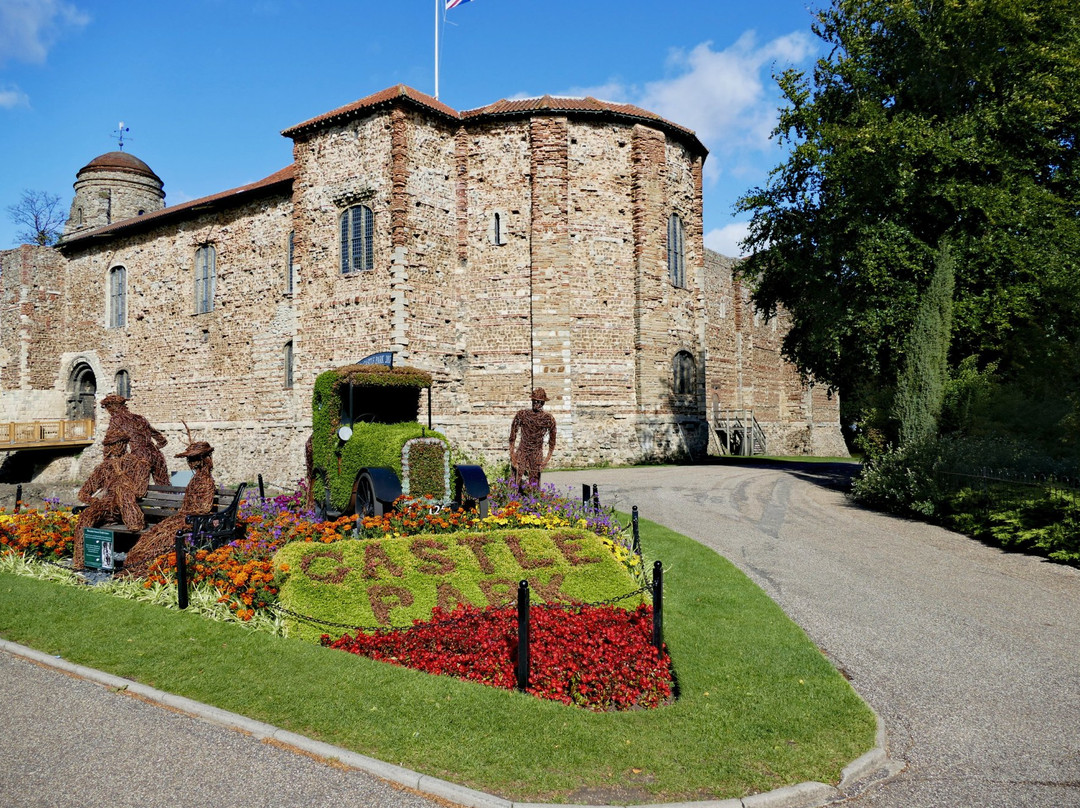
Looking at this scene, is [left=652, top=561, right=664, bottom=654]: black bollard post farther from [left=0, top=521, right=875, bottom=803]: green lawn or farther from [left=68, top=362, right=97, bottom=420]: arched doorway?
[left=68, top=362, right=97, bottom=420]: arched doorway

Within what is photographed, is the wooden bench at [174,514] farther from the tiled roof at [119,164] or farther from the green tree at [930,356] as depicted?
the tiled roof at [119,164]

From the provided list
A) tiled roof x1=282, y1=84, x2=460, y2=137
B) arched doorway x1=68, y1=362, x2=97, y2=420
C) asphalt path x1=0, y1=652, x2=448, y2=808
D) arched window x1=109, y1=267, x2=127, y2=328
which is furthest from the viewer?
arched doorway x1=68, y1=362, x2=97, y2=420

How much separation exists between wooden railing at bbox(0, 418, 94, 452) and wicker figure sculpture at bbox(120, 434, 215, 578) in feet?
88.2

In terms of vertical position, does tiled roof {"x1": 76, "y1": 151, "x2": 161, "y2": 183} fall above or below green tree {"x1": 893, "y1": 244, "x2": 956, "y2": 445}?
above

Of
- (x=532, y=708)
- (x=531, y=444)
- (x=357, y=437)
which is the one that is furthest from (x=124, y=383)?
(x=532, y=708)

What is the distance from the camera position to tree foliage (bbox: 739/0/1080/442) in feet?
50.3

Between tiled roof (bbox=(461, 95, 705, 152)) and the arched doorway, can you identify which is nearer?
tiled roof (bbox=(461, 95, 705, 152))

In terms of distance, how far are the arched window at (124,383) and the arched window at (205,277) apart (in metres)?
6.06

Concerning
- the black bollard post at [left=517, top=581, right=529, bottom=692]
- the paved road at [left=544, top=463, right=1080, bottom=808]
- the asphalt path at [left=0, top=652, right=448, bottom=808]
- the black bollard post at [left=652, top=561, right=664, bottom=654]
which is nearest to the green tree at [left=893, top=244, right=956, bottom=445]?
the paved road at [left=544, top=463, right=1080, bottom=808]

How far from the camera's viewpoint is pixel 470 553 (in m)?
7.87

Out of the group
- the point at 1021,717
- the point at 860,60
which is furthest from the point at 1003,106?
the point at 1021,717

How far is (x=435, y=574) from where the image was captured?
7.45 metres

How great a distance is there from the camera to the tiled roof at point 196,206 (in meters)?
25.6

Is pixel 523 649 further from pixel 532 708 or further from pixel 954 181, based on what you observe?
pixel 954 181
